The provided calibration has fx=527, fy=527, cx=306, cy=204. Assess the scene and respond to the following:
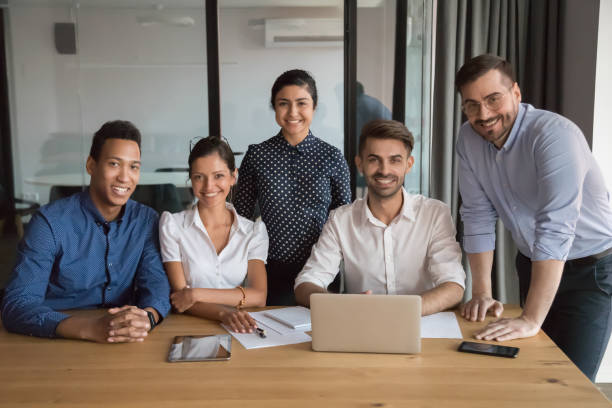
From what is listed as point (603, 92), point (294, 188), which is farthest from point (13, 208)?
point (603, 92)

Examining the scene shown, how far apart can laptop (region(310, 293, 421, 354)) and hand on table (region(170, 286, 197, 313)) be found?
538mm

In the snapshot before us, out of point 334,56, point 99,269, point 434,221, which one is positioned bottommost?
point 99,269

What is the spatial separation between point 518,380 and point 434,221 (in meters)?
0.78

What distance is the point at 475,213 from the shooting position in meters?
1.90

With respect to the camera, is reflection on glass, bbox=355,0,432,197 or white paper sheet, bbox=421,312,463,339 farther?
reflection on glass, bbox=355,0,432,197

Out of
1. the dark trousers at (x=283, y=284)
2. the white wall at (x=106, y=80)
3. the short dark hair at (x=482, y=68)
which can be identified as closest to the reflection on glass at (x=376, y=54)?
the white wall at (x=106, y=80)

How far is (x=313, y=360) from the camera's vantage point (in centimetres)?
132

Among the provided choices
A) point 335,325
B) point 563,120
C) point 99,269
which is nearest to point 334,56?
point 563,120

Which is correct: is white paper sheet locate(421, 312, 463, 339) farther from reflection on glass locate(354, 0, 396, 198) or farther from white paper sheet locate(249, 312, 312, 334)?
reflection on glass locate(354, 0, 396, 198)

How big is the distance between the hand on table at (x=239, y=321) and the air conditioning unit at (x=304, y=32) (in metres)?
2.30

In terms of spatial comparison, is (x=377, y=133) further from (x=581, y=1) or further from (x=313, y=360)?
(x=581, y=1)

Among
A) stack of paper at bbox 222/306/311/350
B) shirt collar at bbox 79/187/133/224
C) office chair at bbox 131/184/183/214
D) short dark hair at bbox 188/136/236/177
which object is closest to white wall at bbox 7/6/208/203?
office chair at bbox 131/184/183/214

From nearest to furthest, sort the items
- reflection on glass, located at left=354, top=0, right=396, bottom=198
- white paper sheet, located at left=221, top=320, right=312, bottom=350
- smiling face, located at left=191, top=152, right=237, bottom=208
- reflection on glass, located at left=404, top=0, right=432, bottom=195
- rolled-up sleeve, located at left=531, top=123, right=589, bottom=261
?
white paper sheet, located at left=221, top=320, right=312, bottom=350
rolled-up sleeve, located at left=531, top=123, right=589, bottom=261
smiling face, located at left=191, top=152, right=237, bottom=208
reflection on glass, located at left=404, top=0, right=432, bottom=195
reflection on glass, located at left=354, top=0, right=396, bottom=198

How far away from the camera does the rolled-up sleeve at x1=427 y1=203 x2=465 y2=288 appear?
5.91ft
